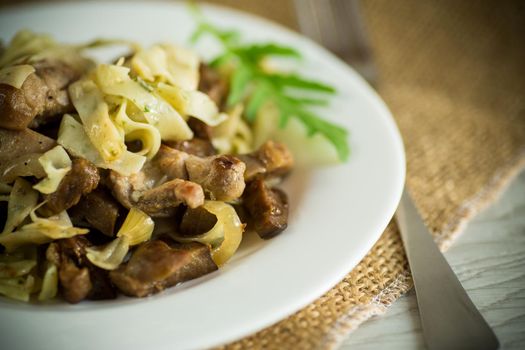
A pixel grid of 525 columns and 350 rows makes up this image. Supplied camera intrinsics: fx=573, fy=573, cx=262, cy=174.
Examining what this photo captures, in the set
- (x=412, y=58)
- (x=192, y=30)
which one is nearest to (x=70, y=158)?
(x=192, y=30)

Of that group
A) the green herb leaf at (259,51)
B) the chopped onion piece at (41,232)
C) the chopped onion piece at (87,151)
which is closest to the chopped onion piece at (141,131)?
the chopped onion piece at (87,151)

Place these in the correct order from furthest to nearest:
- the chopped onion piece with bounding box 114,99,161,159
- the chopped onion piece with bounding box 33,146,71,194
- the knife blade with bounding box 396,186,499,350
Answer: the chopped onion piece with bounding box 114,99,161,159 → the chopped onion piece with bounding box 33,146,71,194 → the knife blade with bounding box 396,186,499,350

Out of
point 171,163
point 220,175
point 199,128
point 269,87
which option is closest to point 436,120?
point 269,87

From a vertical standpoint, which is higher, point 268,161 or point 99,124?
point 99,124

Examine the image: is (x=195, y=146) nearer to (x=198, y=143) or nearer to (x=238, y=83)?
(x=198, y=143)

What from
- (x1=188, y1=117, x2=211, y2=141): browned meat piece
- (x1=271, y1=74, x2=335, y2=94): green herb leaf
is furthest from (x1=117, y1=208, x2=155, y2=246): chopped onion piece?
(x1=271, y1=74, x2=335, y2=94): green herb leaf

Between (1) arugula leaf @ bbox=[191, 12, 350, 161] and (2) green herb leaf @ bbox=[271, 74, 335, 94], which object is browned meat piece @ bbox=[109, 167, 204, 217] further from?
(2) green herb leaf @ bbox=[271, 74, 335, 94]
